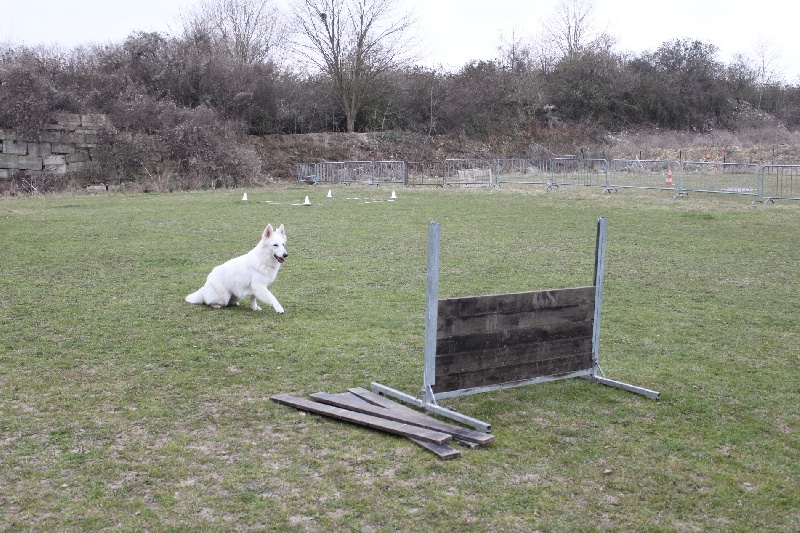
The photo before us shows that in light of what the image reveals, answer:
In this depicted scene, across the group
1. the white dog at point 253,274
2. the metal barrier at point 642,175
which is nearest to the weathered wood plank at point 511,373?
the white dog at point 253,274

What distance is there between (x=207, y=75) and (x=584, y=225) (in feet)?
89.9

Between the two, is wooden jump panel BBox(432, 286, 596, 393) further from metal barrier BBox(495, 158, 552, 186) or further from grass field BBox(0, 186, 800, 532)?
metal barrier BBox(495, 158, 552, 186)

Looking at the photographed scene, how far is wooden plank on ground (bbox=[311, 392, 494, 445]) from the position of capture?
459 cm

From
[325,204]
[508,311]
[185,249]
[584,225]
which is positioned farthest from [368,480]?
[325,204]

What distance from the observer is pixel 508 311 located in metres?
5.27

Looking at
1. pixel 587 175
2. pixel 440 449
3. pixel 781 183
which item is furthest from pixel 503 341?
pixel 587 175

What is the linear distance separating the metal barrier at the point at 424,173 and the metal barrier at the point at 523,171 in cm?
299

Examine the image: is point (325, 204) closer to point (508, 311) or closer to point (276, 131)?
point (508, 311)

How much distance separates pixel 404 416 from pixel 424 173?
33.2 m

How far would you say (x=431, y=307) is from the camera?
4.86m

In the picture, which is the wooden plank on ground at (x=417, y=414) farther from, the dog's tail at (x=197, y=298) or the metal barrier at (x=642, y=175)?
the metal barrier at (x=642, y=175)

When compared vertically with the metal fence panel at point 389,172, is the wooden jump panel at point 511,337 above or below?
below

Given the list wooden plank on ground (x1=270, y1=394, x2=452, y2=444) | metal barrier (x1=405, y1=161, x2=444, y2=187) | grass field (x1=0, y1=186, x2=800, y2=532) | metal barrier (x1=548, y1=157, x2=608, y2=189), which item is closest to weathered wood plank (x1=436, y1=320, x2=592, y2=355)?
grass field (x1=0, y1=186, x2=800, y2=532)

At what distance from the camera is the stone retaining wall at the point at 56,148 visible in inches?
1161
